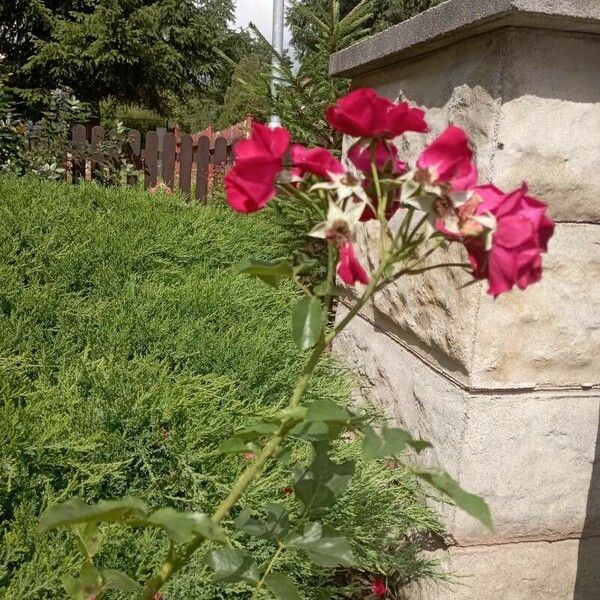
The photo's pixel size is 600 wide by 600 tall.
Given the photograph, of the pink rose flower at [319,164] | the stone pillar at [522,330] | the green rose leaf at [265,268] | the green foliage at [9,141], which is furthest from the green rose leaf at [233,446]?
the green foliage at [9,141]

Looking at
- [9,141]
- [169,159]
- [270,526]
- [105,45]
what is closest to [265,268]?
[270,526]

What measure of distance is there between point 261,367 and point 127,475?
62 centimetres

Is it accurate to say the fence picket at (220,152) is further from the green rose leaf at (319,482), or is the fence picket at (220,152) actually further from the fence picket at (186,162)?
the green rose leaf at (319,482)

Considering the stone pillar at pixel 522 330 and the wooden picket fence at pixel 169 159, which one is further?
the wooden picket fence at pixel 169 159

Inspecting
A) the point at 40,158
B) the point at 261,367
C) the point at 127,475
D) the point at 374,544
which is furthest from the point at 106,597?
the point at 40,158

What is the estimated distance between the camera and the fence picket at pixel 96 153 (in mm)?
7563

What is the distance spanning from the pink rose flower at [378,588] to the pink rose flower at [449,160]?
4.82 feet

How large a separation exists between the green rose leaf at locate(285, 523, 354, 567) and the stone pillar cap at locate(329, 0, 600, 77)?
120cm

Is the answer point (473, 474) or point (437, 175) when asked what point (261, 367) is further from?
point (437, 175)

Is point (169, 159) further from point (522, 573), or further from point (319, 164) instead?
point (319, 164)

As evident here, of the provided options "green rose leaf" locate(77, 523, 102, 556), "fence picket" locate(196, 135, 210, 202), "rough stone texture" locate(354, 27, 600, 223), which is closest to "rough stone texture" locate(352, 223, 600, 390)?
"rough stone texture" locate(354, 27, 600, 223)

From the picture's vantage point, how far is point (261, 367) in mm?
1997

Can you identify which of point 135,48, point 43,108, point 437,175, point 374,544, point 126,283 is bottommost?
point 374,544

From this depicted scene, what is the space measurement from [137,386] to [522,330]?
98cm
